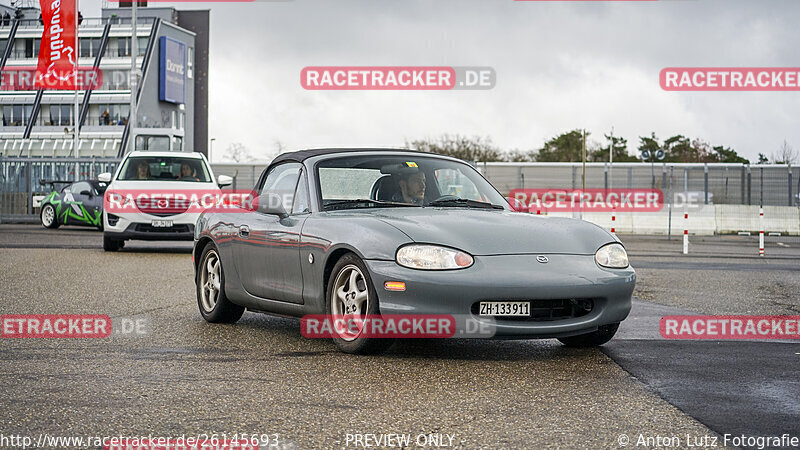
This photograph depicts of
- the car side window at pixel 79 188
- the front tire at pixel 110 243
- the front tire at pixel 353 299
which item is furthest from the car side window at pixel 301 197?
the car side window at pixel 79 188

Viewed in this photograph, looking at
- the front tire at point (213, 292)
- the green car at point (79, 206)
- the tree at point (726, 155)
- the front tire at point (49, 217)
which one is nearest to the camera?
the front tire at point (213, 292)

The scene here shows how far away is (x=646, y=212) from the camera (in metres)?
35.5

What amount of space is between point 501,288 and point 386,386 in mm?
1029

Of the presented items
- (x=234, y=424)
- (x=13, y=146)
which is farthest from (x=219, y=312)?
(x=13, y=146)

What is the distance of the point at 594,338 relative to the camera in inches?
280

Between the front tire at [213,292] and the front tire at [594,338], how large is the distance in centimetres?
274

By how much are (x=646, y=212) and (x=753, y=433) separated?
31662 millimetres

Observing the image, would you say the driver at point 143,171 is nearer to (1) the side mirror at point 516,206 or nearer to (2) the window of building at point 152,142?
(1) the side mirror at point 516,206

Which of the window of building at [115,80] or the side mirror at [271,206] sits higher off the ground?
the window of building at [115,80]

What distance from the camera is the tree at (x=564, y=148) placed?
9869 cm

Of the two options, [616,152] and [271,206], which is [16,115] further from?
[271,206]

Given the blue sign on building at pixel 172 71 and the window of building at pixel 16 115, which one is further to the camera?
the blue sign on building at pixel 172 71

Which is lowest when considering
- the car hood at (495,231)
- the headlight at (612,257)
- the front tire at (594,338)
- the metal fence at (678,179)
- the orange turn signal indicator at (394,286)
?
the front tire at (594,338)

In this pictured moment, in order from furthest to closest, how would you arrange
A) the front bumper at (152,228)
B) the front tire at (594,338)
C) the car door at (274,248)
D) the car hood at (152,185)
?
1. the car hood at (152,185)
2. the front bumper at (152,228)
3. the car door at (274,248)
4. the front tire at (594,338)
